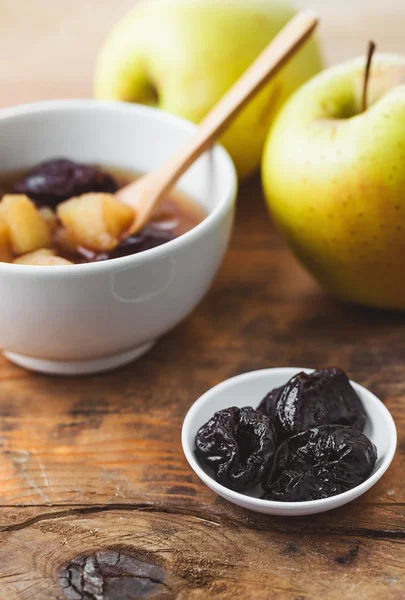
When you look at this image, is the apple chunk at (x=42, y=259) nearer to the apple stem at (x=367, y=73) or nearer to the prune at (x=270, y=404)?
the prune at (x=270, y=404)

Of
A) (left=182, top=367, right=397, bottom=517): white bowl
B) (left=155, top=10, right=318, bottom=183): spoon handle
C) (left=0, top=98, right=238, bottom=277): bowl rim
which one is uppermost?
(left=155, top=10, right=318, bottom=183): spoon handle

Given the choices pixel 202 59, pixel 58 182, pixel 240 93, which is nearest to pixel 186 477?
pixel 58 182

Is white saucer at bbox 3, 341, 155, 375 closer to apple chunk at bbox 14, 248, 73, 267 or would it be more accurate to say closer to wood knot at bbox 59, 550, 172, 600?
apple chunk at bbox 14, 248, 73, 267

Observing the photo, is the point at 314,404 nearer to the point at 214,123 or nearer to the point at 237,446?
the point at 237,446

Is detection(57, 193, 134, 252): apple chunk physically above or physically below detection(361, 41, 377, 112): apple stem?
below

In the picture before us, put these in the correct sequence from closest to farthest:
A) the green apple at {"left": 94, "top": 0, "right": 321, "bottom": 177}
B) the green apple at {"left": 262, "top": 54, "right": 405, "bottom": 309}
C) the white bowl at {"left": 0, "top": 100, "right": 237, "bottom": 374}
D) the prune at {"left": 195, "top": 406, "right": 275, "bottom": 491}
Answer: the prune at {"left": 195, "top": 406, "right": 275, "bottom": 491}, the white bowl at {"left": 0, "top": 100, "right": 237, "bottom": 374}, the green apple at {"left": 262, "top": 54, "right": 405, "bottom": 309}, the green apple at {"left": 94, "top": 0, "right": 321, "bottom": 177}

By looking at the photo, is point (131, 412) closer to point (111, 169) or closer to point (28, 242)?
point (28, 242)

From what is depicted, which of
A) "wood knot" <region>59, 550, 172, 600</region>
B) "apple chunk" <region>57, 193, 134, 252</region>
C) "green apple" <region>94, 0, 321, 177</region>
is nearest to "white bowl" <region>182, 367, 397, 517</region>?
"wood knot" <region>59, 550, 172, 600</region>
